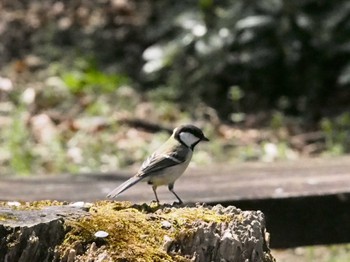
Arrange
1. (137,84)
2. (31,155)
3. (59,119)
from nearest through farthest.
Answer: (31,155), (59,119), (137,84)

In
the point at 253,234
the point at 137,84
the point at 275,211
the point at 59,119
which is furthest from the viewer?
the point at 137,84

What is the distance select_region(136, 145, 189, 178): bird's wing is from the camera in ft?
11.7

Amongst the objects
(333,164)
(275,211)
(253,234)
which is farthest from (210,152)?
(253,234)

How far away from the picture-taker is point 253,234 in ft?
9.07

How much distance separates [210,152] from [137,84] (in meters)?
2.10

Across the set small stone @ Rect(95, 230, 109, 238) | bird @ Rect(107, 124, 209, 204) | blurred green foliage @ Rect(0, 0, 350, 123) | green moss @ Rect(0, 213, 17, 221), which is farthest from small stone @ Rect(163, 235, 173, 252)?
blurred green foliage @ Rect(0, 0, 350, 123)

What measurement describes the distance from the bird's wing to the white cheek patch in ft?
0.14

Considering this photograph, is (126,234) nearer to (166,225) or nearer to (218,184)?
(166,225)

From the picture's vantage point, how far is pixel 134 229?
2.68 meters

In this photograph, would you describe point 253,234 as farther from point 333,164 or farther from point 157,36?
point 157,36

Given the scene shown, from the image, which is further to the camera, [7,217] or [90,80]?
[90,80]

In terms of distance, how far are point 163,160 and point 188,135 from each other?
0.65 ft

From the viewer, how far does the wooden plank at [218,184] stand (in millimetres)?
4086

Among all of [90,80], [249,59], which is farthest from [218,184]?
[90,80]
